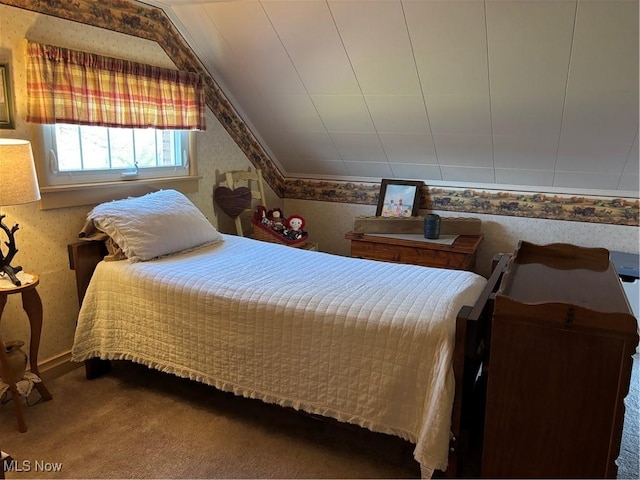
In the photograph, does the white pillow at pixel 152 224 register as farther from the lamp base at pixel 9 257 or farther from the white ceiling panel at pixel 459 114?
the white ceiling panel at pixel 459 114

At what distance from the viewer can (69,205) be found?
8.65ft

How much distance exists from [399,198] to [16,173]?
276 cm

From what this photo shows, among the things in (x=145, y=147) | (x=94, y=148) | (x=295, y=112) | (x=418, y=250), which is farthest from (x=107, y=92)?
(x=418, y=250)

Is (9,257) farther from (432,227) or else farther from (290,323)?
(432,227)

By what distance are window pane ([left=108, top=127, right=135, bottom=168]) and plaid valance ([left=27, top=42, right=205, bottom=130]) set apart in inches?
4.9

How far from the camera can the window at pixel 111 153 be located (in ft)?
8.59

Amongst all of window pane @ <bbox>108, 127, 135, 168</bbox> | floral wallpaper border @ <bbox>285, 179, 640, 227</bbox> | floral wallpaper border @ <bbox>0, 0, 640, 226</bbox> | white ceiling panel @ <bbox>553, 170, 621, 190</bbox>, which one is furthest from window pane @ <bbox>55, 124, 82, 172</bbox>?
white ceiling panel @ <bbox>553, 170, 621, 190</bbox>

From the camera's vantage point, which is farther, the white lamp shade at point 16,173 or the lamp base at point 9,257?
the lamp base at point 9,257

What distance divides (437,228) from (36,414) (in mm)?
2712

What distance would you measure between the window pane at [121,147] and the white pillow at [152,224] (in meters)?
0.30

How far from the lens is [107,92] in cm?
275

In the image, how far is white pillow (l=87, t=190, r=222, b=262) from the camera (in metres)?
2.54

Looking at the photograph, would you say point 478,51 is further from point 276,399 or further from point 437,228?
point 276,399

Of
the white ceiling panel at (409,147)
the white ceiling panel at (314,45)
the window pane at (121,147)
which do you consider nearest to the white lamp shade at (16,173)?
the window pane at (121,147)
